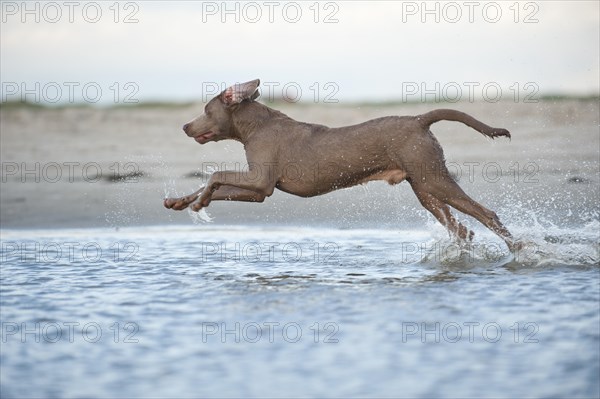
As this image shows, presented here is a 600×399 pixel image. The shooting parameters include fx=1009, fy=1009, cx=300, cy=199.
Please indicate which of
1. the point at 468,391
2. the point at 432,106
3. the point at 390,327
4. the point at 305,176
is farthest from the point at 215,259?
the point at 432,106

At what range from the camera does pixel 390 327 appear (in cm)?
671

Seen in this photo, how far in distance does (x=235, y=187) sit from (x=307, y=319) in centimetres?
233

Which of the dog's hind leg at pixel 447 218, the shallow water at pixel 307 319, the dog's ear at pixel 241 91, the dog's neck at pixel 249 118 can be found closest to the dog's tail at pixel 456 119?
the dog's hind leg at pixel 447 218

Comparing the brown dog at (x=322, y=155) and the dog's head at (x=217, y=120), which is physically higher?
the dog's head at (x=217, y=120)

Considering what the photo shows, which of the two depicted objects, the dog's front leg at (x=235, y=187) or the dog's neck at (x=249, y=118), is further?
the dog's neck at (x=249, y=118)

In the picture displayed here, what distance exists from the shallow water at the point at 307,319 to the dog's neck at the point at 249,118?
50.1 inches

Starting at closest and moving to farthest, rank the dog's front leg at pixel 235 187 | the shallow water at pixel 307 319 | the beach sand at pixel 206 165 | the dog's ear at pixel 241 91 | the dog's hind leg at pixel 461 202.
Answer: the shallow water at pixel 307 319 < the dog's front leg at pixel 235 187 < the dog's hind leg at pixel 461 202 < the dog's ear at pixel 241 91 < the beach sand at pixel 206 165

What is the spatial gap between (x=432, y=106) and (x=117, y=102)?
6.77m

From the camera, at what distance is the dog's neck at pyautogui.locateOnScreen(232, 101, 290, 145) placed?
9281 millimetres

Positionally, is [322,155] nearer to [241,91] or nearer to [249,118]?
[249,118]

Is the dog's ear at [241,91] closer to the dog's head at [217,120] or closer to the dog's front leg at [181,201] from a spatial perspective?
the dog's head at [217,120]

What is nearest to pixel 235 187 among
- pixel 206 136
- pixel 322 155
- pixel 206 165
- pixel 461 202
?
pixel 206 136

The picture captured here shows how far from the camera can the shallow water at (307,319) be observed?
5.57 metres

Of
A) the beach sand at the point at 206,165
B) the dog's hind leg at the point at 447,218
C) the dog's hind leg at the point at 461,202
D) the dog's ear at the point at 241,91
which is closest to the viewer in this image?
the dog's hind leg at the point at 461,202
